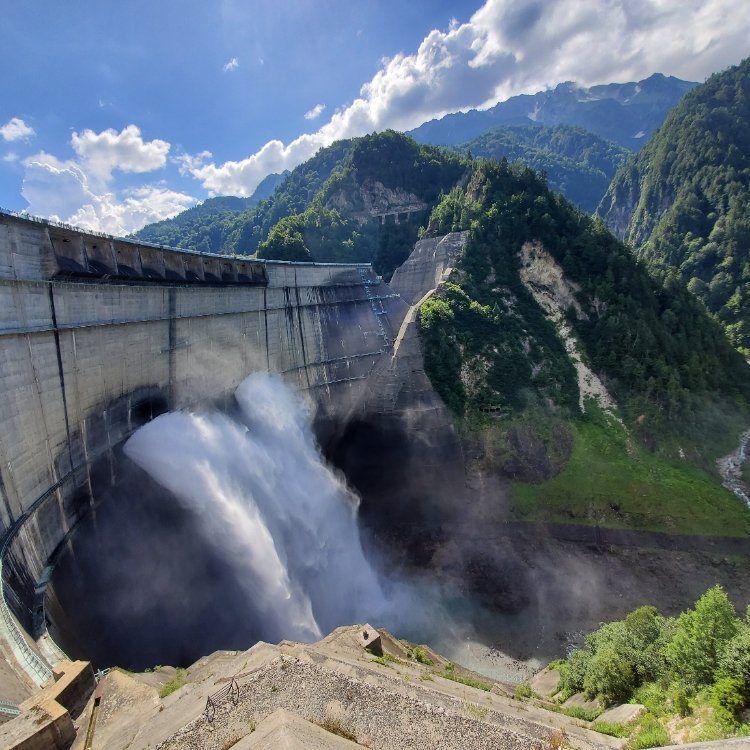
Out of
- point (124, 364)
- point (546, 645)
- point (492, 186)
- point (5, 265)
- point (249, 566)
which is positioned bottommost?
point (546, 645)

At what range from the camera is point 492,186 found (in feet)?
176

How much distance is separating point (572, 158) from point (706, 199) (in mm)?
120647

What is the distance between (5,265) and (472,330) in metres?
34.1

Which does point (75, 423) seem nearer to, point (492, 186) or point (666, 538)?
point (666, 538)

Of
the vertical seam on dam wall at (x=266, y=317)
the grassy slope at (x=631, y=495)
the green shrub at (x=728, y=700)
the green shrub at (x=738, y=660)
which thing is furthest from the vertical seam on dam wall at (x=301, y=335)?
the green shrub at (x=728, y=700)

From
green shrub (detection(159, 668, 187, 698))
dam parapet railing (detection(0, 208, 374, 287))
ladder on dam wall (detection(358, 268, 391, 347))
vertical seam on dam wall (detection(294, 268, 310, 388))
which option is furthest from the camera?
ladder on dam wall (detection(358, 268, 391, 347))

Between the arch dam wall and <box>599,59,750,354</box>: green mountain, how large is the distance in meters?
48.5

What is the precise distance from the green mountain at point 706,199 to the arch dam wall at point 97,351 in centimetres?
4848

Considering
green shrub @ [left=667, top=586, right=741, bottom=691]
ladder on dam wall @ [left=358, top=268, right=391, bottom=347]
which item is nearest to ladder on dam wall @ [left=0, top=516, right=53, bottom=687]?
green shrub @ [left=667, top=586, right=741, bottom=691]

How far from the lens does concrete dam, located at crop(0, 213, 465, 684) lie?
669 inches

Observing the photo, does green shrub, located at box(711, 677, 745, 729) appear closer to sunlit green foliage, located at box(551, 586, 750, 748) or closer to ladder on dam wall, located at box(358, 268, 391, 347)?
sunlit green foliage, located at box(551, 586, 750, 748)

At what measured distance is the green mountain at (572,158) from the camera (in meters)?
163

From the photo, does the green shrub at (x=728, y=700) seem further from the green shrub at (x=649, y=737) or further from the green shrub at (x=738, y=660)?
the green shrub at (x=649, y=737)

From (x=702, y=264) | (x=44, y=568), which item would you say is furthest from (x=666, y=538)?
(x=702, y=264)
